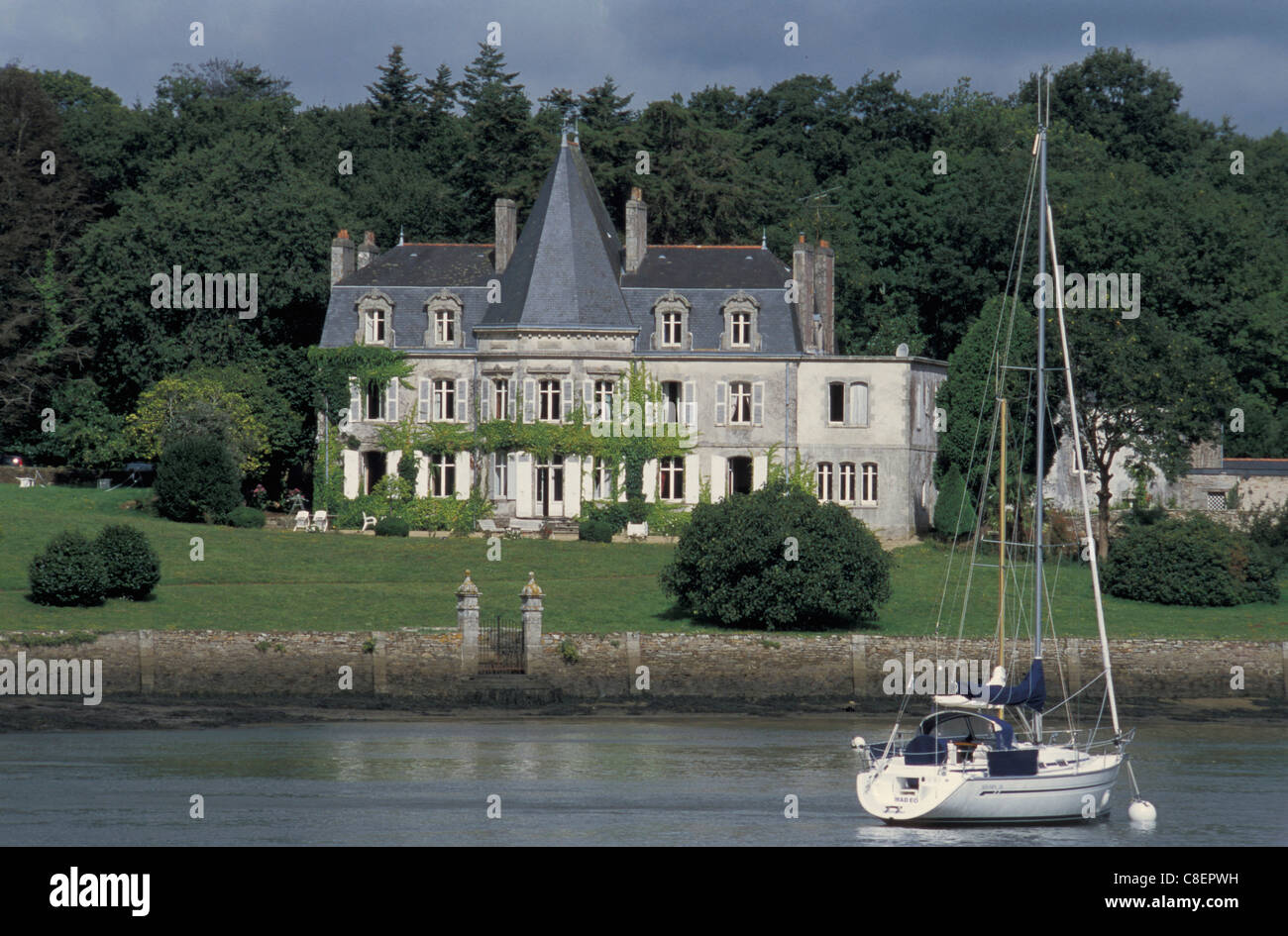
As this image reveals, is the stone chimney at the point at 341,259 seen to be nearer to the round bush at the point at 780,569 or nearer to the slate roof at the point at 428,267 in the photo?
the slate roof at the point at 428,267

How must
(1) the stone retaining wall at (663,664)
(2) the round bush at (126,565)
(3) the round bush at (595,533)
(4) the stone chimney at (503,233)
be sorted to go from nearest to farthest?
(1) the stone retaining wall at (663,664)
(2) the round bush at (126,565)
(3) the round bush at (595,533)
(4) the stone chimney at (503,233)

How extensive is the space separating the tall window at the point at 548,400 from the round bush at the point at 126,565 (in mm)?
20964

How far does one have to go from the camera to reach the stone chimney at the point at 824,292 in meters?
71.8

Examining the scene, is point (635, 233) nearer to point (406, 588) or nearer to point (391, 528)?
point (391, 528)

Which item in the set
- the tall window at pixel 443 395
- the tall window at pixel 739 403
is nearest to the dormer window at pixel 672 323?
the tall window at pixel 739 403

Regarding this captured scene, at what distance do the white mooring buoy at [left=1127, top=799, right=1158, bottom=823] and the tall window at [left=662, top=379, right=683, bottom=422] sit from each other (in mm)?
39004

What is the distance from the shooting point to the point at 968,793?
1220 inches

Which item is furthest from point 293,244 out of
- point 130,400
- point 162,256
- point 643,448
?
point 643,448

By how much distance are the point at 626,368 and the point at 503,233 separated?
767 centimetres

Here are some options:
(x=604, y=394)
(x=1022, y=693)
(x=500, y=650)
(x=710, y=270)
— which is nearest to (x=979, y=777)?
(x=1022, y=693)

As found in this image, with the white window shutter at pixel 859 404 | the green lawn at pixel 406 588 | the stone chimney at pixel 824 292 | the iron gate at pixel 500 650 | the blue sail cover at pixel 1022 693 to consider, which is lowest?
the iron gate at pixel 500 650

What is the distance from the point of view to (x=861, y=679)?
1906 inches

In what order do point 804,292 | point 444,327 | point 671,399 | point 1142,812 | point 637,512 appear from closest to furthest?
point 1142,812, point 637,512, point 671,399, point 804,292, point 444,327

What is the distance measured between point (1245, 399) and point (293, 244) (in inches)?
1683
